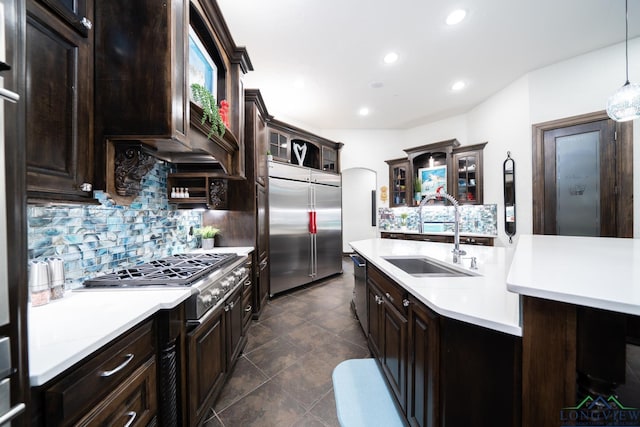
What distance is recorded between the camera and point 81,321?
864 mm

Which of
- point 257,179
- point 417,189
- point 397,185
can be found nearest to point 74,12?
point 257,179

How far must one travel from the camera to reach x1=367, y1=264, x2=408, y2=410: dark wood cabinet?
1306mm

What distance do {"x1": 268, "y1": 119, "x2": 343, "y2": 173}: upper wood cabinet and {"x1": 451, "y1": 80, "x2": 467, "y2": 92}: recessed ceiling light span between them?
214 centimetres

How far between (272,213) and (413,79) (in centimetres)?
291

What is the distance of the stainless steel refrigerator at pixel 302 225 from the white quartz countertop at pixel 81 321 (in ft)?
7.08

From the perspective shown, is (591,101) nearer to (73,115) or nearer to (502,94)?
(502,94)

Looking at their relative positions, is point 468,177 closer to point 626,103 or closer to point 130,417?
point 626,103

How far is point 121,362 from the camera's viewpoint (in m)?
0.85

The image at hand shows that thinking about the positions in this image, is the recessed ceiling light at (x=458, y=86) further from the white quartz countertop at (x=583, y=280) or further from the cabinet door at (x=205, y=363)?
the cabinet door at (x=205, y=363)

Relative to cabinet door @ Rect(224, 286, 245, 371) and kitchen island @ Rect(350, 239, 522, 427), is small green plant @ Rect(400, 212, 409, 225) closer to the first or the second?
kitchen island @ Rect(350, 239, 522, 427)

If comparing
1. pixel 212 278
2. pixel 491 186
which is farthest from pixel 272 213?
pixel 491 186

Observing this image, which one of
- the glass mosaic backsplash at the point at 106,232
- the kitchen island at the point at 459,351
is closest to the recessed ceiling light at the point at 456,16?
the kitchen island at the point at 459,351

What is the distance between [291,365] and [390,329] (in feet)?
3.37

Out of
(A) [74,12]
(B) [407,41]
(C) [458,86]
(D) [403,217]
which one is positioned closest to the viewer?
(A) [74,12]
